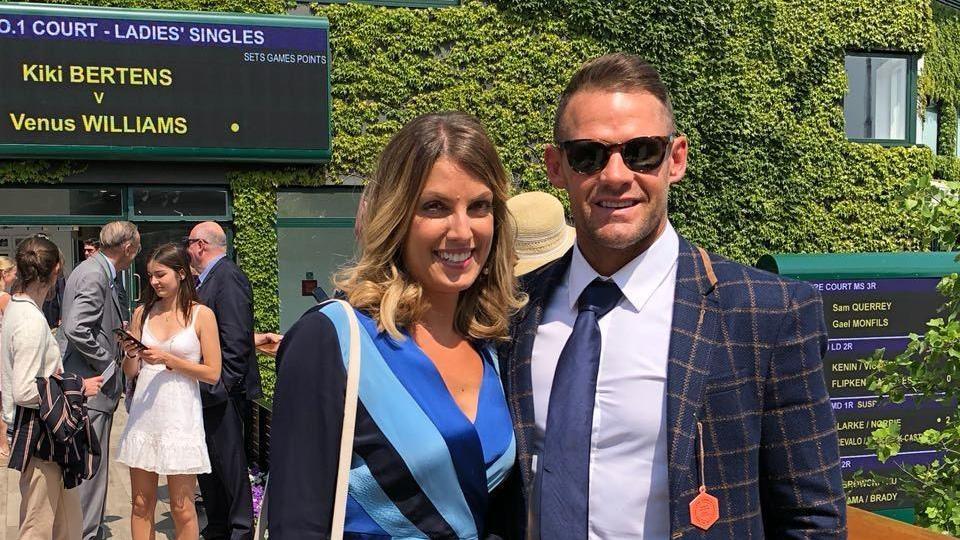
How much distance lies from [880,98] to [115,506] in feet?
44.5

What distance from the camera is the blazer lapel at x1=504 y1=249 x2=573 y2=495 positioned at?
195 centimetres

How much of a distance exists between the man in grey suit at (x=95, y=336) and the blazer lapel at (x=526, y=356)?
14.2 feet

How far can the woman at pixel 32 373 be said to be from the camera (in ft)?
15.9

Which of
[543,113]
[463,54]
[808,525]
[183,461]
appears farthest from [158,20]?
[808,525]

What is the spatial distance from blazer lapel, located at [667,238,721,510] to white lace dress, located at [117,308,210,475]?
406 cm

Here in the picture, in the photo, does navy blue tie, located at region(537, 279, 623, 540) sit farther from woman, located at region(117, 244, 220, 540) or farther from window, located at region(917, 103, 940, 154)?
window, located at region(917, 103, 940, 154)

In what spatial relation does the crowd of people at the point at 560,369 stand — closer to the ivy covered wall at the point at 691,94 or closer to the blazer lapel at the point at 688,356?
the blazer lapel at the point at 688,356

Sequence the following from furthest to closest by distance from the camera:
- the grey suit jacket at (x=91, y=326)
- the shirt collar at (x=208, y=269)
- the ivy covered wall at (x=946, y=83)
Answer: the ivy covered wall at (x=946, y=83) → the shirt collar at (x=208, y=269) → the grey suit jacket at (x=91, y=326)

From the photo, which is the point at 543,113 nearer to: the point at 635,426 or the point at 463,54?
the point at 463,54

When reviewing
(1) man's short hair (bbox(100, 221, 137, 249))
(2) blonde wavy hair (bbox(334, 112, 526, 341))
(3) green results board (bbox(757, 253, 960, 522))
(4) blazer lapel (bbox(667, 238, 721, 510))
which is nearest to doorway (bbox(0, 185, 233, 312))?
(1) man's short hair (bbox(100, 221, 137, 249))

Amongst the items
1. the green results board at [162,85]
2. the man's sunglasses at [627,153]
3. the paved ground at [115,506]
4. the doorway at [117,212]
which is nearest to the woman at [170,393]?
the paved ground at [115,506]

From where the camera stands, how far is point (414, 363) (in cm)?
190

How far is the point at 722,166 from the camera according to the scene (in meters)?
12.8

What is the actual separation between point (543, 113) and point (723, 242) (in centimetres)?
358
